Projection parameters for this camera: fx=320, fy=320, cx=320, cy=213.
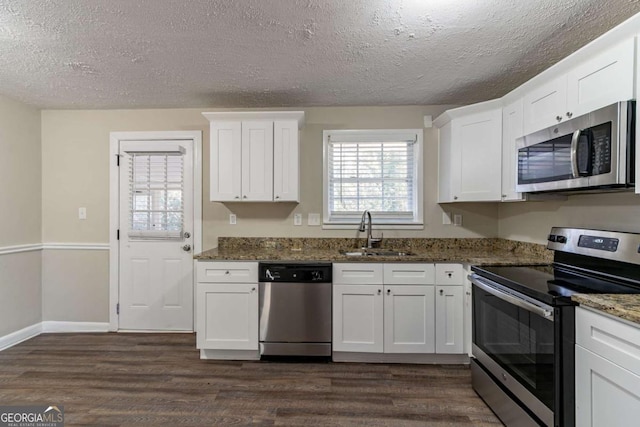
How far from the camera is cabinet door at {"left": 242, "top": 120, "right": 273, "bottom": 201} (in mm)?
2879

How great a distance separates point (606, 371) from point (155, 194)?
357cm

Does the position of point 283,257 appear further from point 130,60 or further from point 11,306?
point 11,306

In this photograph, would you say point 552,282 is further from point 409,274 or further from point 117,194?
point 117,194

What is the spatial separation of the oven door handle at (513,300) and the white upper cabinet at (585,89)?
106cm

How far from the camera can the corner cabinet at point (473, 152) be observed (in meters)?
2.54

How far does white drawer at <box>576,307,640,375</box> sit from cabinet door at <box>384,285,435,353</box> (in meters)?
1.20

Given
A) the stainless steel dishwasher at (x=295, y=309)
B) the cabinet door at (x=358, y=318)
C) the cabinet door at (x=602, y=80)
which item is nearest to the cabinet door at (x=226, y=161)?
the stainless steel dishwasher at (x=295, y=309)

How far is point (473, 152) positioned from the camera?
2.67 metres

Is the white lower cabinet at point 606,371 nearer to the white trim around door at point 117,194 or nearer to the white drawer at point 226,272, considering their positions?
the white drawer at point 226,272

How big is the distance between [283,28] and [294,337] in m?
2.21

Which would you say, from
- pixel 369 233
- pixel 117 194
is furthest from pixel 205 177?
pixel 369 233

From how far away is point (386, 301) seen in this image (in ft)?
8.43

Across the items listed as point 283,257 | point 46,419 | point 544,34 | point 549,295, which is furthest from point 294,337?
point 544,34

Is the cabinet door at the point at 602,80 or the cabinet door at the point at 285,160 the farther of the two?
the cabinet door at the point at 285,160
